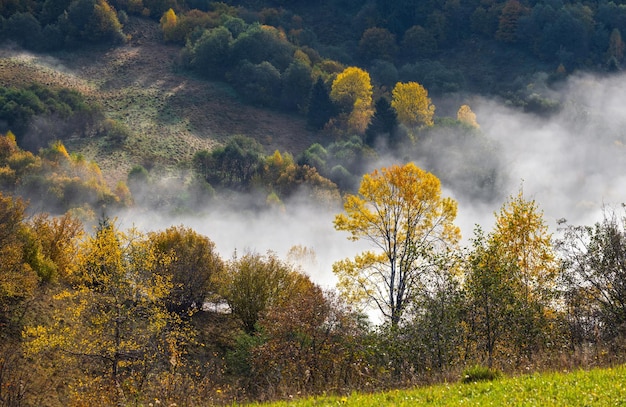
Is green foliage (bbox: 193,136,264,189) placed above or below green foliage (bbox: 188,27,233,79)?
below

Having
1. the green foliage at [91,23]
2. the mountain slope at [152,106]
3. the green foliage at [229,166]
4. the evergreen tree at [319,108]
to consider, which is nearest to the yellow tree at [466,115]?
the evergreen tree at [319,108]

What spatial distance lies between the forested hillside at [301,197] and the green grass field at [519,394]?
1.63 meters

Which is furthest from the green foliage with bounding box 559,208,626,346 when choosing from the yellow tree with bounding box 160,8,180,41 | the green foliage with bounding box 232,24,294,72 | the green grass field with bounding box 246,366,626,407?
the yellow tree with bounding box 160,8,180,41

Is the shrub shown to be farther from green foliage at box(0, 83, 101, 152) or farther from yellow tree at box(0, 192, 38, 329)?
green foliage at box(0, 83, 101, 152)

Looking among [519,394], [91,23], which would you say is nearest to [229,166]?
[91,23]

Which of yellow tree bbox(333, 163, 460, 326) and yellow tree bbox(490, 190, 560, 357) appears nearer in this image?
yellow tree bbox(490, 190, 560, 357)

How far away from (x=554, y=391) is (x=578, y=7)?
185638mm

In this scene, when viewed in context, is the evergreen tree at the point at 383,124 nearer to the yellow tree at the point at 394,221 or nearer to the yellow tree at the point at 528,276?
the yellow tree at the point at 394,221

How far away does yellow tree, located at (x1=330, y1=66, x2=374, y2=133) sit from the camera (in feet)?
486

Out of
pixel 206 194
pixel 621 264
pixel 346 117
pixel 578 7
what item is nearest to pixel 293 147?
pixel 346 117

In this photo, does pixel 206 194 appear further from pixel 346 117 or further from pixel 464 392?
pixel 464 392

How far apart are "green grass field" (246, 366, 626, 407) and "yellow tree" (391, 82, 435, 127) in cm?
13628

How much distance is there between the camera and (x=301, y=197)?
119 m

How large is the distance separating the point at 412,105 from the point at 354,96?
1226 centimetres
